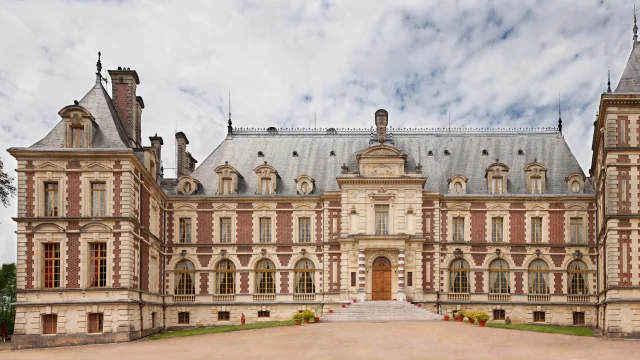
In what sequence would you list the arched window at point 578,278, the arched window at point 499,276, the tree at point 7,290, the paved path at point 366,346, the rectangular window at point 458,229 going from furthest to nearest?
the tree at point 7,290 < the rectangular window at point 458,229 < the arched window at point 499,276 < the arched window at point 578,278 < the paved path at point 366,346

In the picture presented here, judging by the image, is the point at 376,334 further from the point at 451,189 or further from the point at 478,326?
the point at 451,189

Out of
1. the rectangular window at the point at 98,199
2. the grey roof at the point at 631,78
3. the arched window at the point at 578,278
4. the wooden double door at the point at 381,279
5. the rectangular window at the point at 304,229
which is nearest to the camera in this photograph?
the rectangular window at the point at 98,199

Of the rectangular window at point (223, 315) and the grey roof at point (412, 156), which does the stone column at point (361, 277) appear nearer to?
the grey roof at point (412, 156)

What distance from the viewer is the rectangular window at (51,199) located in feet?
120

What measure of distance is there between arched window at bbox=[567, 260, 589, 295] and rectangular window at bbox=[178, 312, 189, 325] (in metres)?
24.6

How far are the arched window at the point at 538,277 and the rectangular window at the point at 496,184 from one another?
5.16 metres

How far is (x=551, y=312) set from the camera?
4600 cm

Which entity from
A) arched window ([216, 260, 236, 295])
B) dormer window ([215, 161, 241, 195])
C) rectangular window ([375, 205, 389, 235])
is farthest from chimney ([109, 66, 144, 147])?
rectangular window ([375, 205, 389, 235])

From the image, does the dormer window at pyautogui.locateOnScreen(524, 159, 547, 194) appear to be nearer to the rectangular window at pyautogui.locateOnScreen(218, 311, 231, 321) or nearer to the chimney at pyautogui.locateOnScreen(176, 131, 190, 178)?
the rectangular window at pyautogui.locateOnScreen(218, 311, 231, 321)

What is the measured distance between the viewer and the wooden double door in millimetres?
45938

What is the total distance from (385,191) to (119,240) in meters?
17.6

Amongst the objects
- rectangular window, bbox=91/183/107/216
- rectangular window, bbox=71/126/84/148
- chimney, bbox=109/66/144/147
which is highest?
chimney, bbox=109/66/144/147

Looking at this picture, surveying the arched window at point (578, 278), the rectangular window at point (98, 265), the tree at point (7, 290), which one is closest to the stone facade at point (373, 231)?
the arched window at point (578, 278)

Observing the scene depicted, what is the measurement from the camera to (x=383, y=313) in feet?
136
